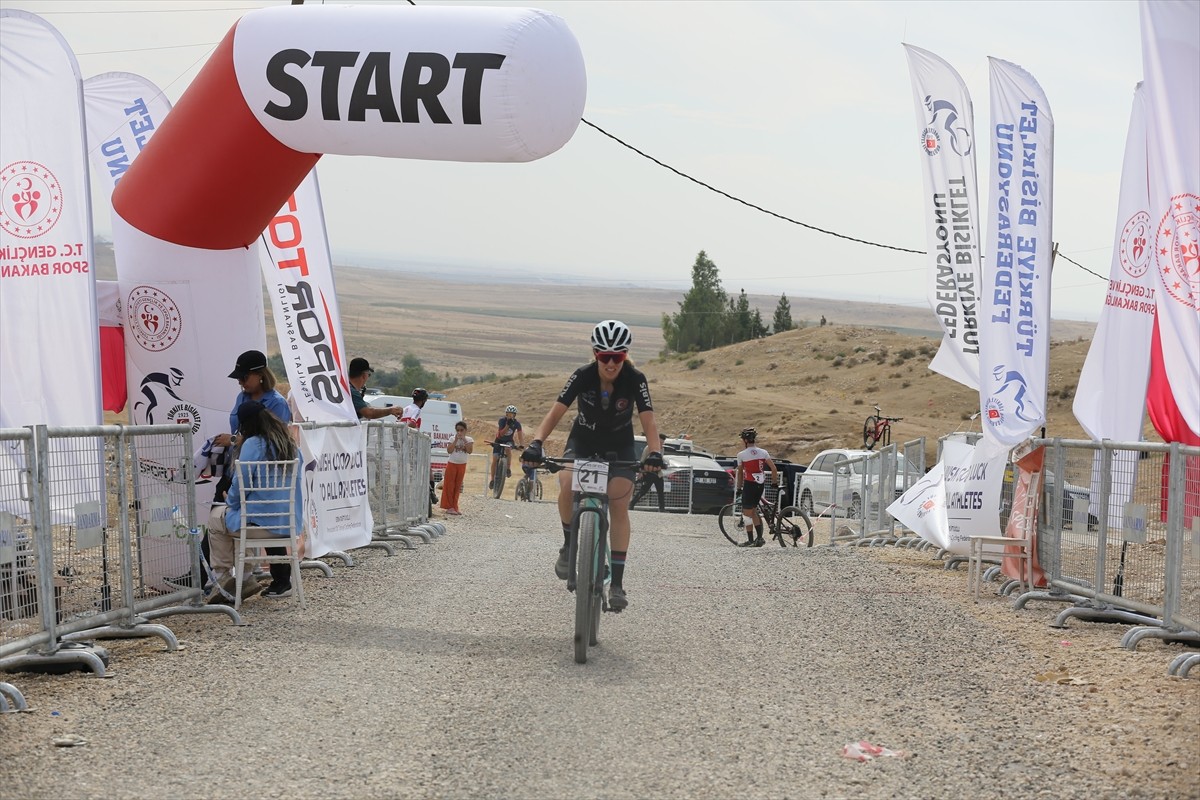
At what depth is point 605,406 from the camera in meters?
8.68

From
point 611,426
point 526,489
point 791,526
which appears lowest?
point 526,489

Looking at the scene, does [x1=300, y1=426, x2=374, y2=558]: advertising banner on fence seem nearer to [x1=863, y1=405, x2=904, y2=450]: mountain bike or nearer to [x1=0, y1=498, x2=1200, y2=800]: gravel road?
[x1=0, y1=498, x2=1200, y2=800]: gravel road

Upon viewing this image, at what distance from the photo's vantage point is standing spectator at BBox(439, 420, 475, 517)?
21562 millimetres

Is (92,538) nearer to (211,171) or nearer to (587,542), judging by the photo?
(587,542)

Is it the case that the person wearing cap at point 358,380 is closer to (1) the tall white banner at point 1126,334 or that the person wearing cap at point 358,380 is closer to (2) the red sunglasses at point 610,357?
(2) the red sunglasses at point 610,357

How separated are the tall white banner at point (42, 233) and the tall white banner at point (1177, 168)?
7.31 meters

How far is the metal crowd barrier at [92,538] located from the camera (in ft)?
24.0

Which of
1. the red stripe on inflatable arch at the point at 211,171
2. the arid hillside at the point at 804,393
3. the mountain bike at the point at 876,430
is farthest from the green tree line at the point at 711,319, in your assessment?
the red stripe on inflatable arch at the point at 211,171

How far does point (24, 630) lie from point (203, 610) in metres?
2.11

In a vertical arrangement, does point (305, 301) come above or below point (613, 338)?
above

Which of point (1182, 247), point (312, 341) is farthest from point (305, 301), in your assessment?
point (1182, 247)

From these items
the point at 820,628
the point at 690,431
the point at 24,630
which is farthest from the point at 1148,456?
the point at 690,431

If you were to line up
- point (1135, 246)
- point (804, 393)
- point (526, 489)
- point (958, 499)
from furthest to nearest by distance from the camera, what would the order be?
1. point (804, 393)
2. point (526, 489)
3. point (958, 499)
4. point (1135, 246)

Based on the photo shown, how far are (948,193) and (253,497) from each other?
8901 millimetres
